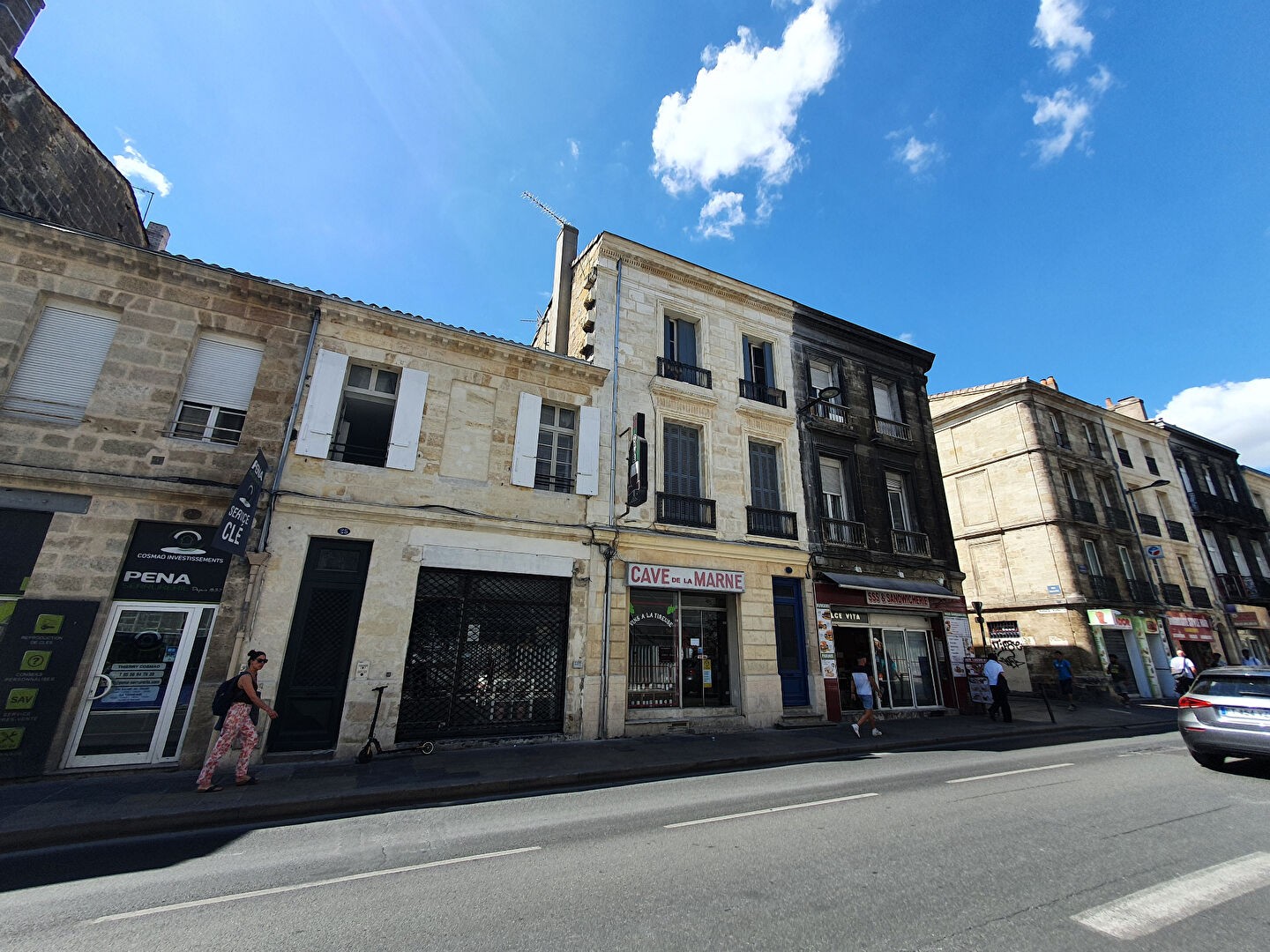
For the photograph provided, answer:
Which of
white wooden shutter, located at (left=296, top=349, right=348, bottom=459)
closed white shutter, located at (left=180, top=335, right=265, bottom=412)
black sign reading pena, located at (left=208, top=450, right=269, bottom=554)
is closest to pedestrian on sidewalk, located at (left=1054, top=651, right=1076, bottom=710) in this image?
white wooden shutter, located at (left=296, top=349, right=348, bottom=459)

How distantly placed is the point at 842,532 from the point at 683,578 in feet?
17.6

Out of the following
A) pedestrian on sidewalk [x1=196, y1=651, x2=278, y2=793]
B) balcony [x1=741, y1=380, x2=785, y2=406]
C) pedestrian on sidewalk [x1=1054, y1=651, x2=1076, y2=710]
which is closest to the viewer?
pedestrian on sidewalk [x1=196, y1=651, x2=278, y2=793]

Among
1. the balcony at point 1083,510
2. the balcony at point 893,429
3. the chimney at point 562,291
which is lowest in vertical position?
the balcony at point 1083,510

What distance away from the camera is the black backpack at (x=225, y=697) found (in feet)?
21.7

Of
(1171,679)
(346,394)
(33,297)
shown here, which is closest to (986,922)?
(346,394)

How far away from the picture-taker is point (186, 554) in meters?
8.22

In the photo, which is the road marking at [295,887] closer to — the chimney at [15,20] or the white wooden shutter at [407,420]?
the white wooden shutter at [407,420]

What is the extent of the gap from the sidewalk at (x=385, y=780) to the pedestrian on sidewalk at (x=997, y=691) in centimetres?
183

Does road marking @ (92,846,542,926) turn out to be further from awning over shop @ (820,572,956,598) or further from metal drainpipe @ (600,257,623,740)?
awning over shop @ (820,572,956,598)

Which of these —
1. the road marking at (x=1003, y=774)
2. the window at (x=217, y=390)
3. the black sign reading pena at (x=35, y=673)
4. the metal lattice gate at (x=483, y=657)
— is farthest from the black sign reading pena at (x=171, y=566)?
the road marking at (x=1003, y=774)

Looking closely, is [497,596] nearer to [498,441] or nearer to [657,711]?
[498,441]

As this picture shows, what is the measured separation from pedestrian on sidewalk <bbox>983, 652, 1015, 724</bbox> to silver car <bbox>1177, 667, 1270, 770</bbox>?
530 cm

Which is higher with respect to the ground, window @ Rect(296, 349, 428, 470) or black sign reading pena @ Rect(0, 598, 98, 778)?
window @ Rect(296, 349, 428, 470)

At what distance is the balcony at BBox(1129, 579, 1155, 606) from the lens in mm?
20500
